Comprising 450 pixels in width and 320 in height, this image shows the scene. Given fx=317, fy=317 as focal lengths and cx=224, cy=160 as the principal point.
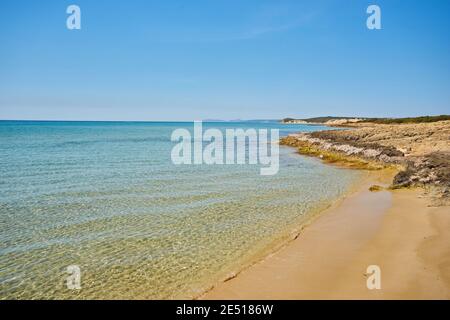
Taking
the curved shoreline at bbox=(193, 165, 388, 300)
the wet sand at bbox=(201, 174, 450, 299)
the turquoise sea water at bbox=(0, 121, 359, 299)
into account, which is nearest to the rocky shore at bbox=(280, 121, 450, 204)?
the curved shoreline at bbox=(193, 165, 388, 300)

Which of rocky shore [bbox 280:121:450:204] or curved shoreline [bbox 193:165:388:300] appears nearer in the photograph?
curved shoreline [bbox 193:165:388:300]

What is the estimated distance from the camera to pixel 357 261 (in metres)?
8.57

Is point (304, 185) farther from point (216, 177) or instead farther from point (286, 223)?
point (286, 223)

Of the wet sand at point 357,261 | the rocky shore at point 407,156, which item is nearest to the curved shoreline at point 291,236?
the wet sand at point 357,261

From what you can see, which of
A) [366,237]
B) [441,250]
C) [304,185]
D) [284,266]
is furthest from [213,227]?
[304,185]

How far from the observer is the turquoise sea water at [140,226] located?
25.9ft

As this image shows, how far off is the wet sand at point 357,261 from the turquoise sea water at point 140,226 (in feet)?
2.87

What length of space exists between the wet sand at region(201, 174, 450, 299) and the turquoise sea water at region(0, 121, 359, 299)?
874mm

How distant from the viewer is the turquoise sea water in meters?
7.90

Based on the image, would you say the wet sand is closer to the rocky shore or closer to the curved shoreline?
the curved shoreline

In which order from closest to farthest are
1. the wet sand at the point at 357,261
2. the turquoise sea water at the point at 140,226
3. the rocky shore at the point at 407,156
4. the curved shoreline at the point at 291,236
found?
the wet sand at the point at 357,261 < the curved shoreline at the point at 291,236 < the turquoise sea water at the point at 140,226 < the rocky shore at the point at 407,156

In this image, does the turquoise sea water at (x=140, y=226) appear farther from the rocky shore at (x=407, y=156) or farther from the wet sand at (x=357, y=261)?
the rocky shore at (x=407, y=156)

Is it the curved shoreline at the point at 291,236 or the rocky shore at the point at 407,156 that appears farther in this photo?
the rocky shore at the point at 407,156
